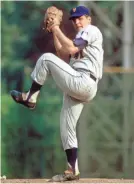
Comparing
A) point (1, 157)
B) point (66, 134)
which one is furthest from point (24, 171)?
point (66, 134)

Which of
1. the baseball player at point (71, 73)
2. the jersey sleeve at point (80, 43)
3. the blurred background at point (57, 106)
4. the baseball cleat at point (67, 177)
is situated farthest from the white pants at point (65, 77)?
the blurred background at point (57, 106)

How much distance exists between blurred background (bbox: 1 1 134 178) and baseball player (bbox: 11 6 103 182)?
3.35 m

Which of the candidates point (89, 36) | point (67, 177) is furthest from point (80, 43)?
point (67, 177)

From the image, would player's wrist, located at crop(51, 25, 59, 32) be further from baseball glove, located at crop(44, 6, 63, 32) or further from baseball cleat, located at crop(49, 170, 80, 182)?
baseball cleat, located at crop(49, 170, 80, 182)

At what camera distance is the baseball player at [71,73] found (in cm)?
460

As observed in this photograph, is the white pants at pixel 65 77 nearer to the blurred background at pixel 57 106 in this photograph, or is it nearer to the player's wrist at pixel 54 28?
the player's wrist at pixel 54 28

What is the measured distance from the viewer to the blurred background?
8.23 metres

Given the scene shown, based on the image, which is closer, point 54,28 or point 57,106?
point 54,28

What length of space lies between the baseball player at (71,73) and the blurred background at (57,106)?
3.35 meters

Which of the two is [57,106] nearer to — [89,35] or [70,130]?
[70,130]

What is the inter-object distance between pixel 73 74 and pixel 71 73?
16 millimetres

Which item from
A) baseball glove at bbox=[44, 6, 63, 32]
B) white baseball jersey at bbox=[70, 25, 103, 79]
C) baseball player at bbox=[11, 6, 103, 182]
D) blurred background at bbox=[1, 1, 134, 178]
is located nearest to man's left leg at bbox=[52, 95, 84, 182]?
baseball player at bbox=[11, 6, 103, 182]

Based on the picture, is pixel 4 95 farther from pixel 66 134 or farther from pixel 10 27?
pixel 66 134

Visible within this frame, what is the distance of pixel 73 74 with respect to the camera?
4.62 meters
